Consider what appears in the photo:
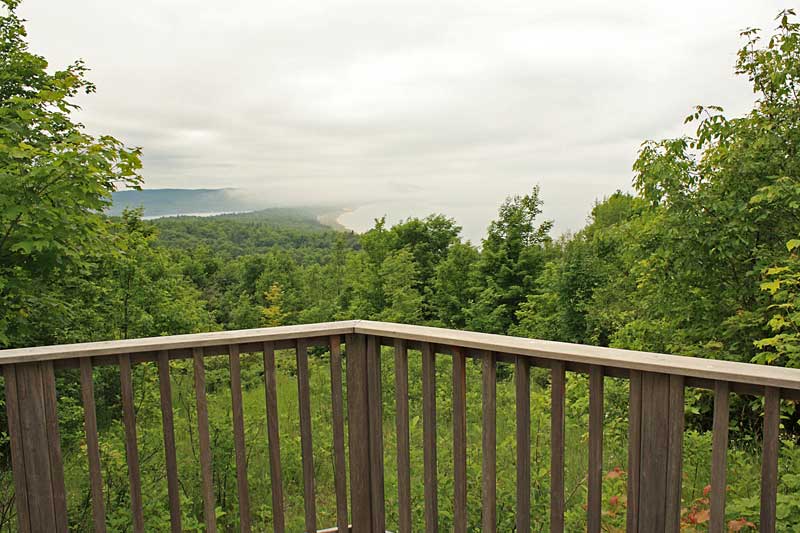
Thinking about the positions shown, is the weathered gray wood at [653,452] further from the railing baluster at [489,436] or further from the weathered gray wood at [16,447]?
the weathered gray wood at [16,447]

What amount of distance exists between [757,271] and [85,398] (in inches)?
261

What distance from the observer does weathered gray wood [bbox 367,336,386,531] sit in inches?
84.0

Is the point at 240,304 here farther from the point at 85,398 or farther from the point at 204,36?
the point at 85,398

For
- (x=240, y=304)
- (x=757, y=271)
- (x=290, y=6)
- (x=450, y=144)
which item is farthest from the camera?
(x=450, y=144)

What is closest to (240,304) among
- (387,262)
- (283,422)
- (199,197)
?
(387,262)

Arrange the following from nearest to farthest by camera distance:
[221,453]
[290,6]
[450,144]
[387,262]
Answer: [221,453], [290,6], [387,262], [450,144]

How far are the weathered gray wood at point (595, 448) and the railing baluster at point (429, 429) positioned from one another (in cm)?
56

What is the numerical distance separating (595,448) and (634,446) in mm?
122

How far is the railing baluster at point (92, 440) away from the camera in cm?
189

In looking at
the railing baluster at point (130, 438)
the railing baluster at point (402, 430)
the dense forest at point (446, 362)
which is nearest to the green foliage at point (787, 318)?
the dense forest at point (446, 362)

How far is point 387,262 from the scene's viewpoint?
20.5m

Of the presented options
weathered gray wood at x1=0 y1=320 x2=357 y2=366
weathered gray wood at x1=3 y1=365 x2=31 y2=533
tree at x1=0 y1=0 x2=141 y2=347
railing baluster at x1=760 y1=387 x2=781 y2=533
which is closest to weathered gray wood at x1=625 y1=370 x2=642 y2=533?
railing baluster at x1=760 y1=387 x2=781 y2=533

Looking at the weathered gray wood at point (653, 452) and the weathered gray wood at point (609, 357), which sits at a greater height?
the weathered gray wood at point (609, 357)

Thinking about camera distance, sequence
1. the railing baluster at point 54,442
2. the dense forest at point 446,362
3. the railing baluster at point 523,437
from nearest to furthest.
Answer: the railing baluster at point 523,437
the railing baluster at point 54,442
the dense forest at point 446,362
